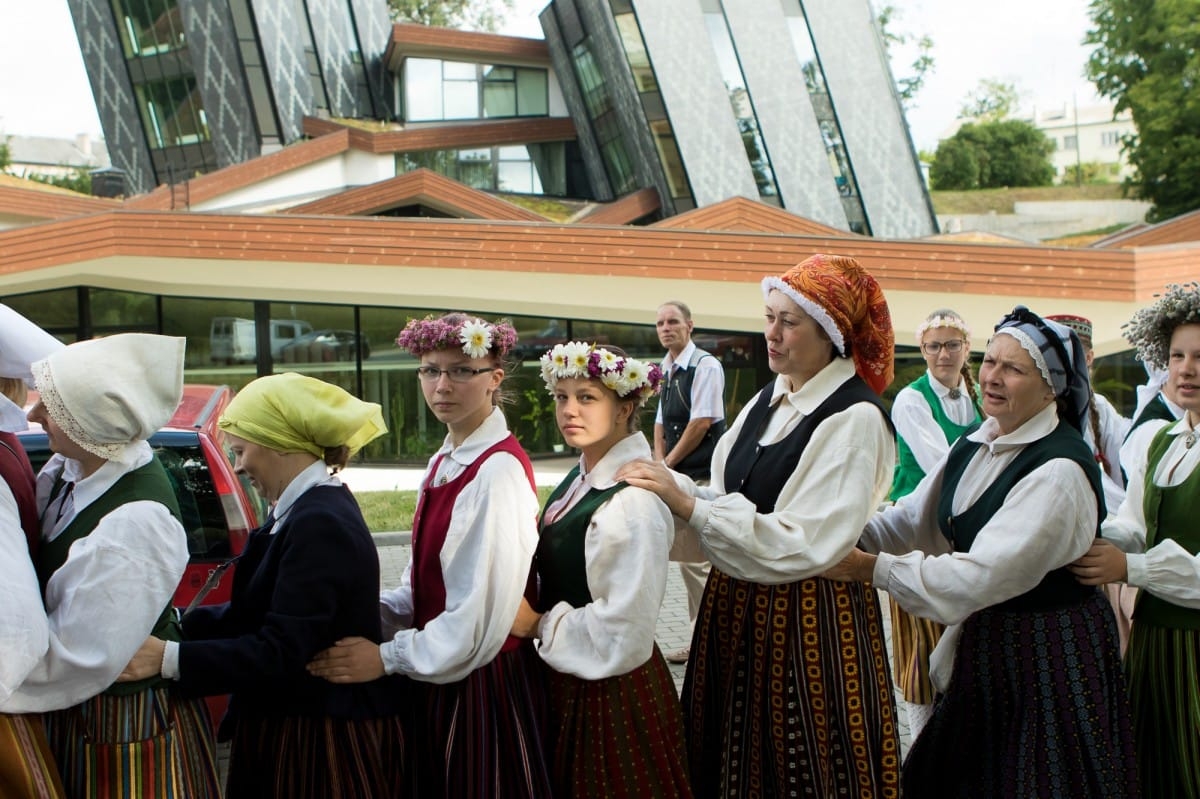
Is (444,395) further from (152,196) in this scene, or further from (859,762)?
(152,196)

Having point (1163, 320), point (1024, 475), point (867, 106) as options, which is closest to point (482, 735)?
point (1024, 475)

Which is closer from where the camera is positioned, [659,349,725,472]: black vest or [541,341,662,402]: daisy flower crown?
[541,341,662,402]: daisy flower crown

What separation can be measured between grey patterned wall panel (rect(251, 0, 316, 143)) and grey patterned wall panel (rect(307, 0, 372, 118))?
89 cm

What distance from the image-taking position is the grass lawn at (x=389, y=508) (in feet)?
32.0

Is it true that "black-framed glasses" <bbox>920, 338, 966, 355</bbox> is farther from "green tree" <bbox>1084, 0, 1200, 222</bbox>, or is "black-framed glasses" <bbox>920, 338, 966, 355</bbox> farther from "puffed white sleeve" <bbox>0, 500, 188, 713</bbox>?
"green tree" <bbox>1084, 0, 1200, 222</bbox>

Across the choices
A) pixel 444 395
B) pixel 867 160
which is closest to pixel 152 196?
pixel 867 160

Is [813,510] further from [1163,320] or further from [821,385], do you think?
[1163,320]

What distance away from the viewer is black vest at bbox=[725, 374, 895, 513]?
289 cm

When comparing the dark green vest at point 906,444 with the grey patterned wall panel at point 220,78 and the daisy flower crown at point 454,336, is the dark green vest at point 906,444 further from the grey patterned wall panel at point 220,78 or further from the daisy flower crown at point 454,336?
the grey patterned wall panel at point 220,78

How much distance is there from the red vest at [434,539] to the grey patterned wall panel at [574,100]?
28.2m

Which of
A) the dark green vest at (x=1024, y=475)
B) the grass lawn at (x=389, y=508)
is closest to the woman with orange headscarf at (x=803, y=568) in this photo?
the dark green vest at (x=1024, y=475)

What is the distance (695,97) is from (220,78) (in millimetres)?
14821

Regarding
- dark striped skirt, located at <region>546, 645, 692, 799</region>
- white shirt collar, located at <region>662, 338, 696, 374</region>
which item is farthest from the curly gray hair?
white shirt collar, located at <region>662, 338, 696, 374</region>

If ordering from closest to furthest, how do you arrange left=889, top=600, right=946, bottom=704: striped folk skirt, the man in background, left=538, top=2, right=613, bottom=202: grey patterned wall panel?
left=889, top=600, right=946, bottom=704: striped folk skirt
the man in background
left=538, top=2, right=613, bottom=202: grey patterned wall panel
